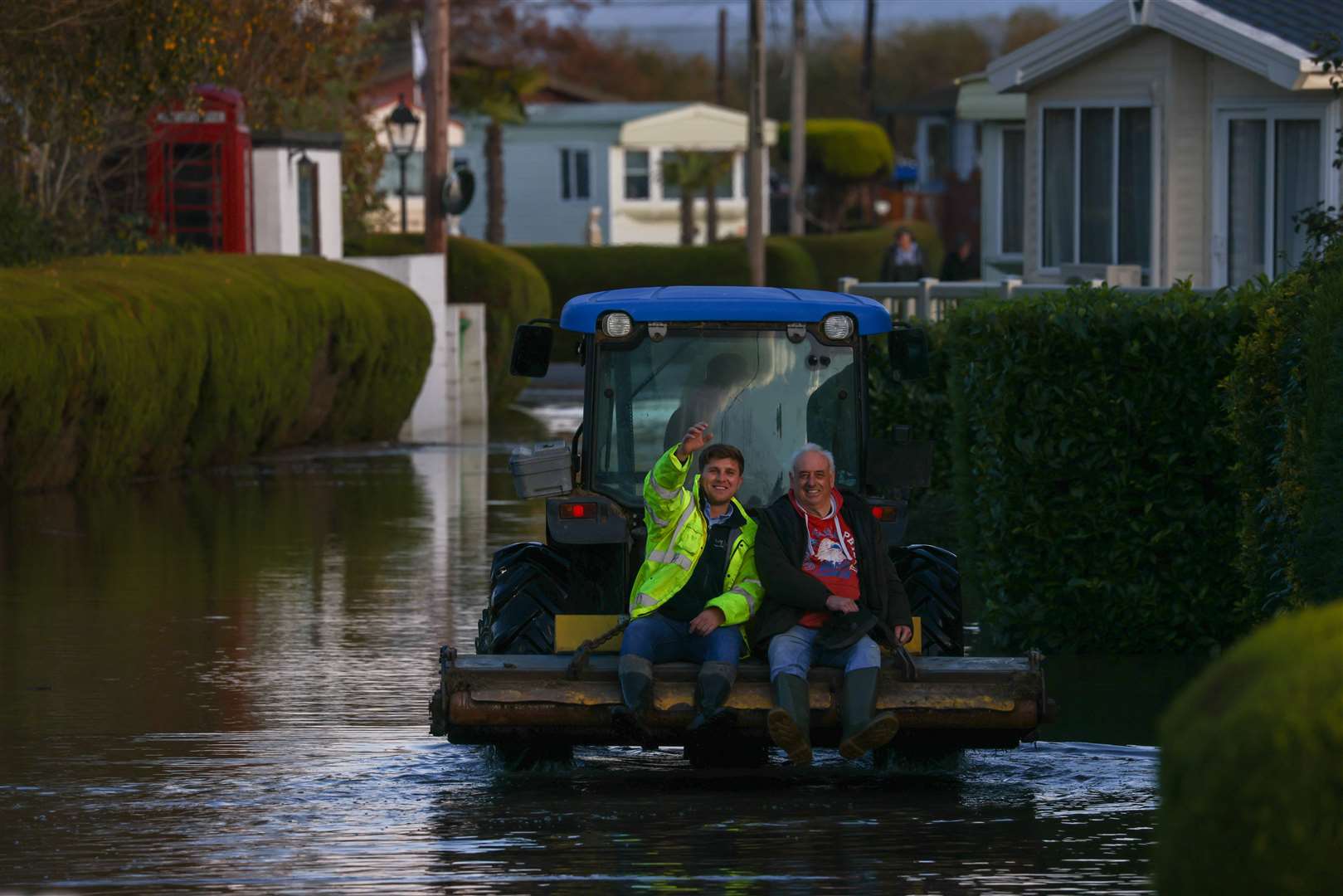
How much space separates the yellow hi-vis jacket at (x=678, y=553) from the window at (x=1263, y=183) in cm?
1435

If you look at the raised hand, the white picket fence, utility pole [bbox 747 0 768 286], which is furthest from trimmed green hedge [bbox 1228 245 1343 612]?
utility pole [bbox 747 0 768 286]

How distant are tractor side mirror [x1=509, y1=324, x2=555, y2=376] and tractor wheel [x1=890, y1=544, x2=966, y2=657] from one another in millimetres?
1683

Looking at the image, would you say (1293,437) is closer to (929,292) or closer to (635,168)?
(929,292)

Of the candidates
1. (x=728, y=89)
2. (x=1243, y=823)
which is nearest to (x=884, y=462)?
(x=1243, y=823)

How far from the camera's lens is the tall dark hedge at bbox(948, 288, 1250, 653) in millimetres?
12508

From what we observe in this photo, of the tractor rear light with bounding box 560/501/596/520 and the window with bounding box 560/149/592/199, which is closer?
the tractor rear light with bounding box 560/501/596/520

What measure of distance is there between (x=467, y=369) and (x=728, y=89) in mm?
103741

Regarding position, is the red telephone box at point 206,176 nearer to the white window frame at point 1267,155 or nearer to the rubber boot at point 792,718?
the white window frame at point 1267,155

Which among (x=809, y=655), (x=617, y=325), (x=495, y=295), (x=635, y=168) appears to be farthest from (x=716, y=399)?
(x=635, y=168)

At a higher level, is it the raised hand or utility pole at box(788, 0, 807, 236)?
utility pole at box(788, 0, 807, 236)

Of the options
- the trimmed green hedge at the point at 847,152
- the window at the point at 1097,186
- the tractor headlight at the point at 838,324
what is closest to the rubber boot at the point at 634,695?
the tractor headlight at the point at 838,324

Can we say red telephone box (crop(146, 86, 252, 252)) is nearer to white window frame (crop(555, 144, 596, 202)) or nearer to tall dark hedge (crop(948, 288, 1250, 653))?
tall dark hedge (crop(948, 288, 1250, 653))

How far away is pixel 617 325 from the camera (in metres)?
10.4

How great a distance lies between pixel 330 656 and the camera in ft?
42.9
